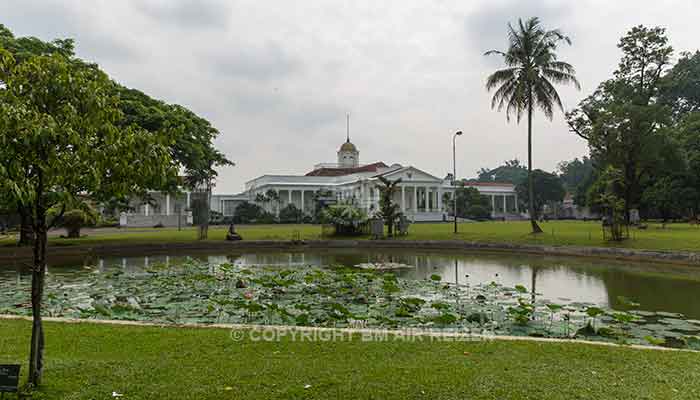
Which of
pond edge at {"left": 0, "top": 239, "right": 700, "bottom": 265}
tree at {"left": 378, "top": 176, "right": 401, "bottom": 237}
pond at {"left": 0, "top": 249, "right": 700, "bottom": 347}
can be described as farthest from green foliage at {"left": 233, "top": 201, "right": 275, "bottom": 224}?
pond at {"left": 0, "top": 249, "right": 700, "bottom": 347}

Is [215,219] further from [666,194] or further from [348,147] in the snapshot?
[666,194]

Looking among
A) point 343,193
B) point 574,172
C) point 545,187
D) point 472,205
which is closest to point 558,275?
point 472,205

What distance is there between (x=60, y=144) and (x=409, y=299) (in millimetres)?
5543

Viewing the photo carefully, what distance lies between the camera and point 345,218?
28.4m

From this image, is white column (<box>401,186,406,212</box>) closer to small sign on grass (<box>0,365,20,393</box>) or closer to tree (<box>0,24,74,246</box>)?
tree (<box>0,24,74,246</box>)

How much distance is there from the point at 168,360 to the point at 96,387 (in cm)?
77

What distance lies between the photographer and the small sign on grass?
130 inches

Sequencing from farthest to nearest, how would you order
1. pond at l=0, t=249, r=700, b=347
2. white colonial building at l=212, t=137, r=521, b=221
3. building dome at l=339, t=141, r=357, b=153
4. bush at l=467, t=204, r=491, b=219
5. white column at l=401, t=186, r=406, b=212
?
building dome at l=339, t=141, r=357, b=153 < white column at l=401, t=186, r=406, b=212 < bush at l=467, t=204, r=491, b=219 < white colonial building at l=212, t=137, r=521, b=221 < pond at l=0, t=249, r=700, b=347

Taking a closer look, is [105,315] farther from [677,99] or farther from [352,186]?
[677,99]

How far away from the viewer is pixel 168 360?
14.8ft

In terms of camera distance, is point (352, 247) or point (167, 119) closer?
point (167, 119)

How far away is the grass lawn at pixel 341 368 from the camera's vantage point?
3701 millimetres

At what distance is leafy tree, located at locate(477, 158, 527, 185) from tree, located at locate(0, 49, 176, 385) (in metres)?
107

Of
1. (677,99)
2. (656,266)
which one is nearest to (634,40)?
(677,99)
